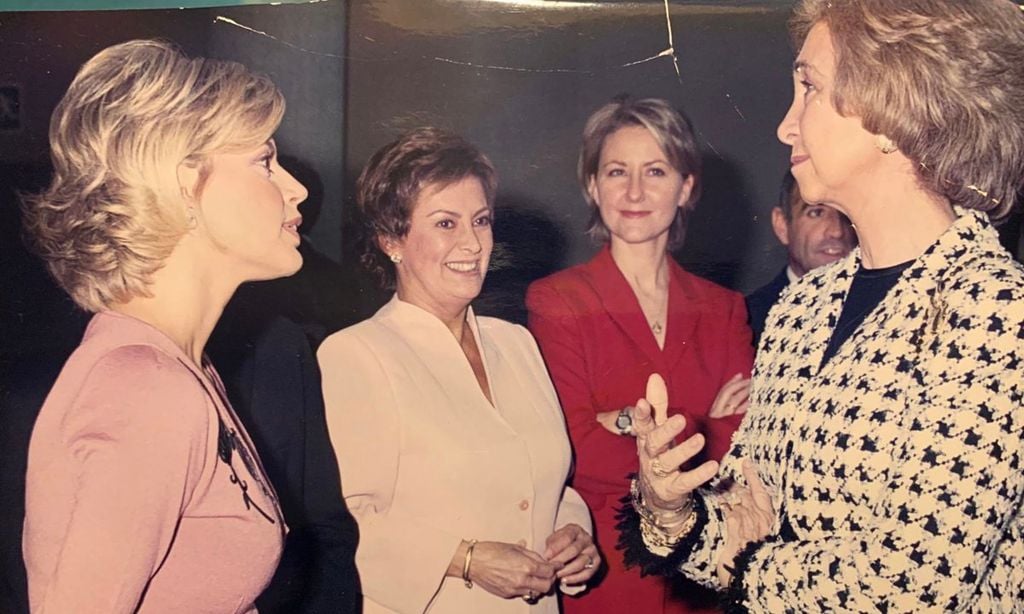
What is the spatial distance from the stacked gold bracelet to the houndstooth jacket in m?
0.10

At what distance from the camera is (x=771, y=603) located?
142 centimetres

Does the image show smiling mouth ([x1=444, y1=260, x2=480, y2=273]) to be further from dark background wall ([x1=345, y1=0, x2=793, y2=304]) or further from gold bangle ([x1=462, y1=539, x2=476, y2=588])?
gold bangle ([x1=462, y1=539, x2=476, y2=588])

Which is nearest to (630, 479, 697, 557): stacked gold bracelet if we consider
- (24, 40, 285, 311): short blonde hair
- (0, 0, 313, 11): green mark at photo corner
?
(24, 40, 285, 311): short blonde hair

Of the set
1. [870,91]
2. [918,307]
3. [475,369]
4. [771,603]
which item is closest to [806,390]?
[918,307]

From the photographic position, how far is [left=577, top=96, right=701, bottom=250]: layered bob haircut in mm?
1739

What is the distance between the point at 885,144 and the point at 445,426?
0.78 metres

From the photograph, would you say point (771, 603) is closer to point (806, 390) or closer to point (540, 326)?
point (806, 390)

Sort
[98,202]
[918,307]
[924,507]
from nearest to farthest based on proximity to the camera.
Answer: [924,507] < [918,307] < [98,202]

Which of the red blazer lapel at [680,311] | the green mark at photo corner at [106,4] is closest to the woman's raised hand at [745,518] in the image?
the red blazer lapel at [680,311]

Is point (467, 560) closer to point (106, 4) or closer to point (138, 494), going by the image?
point (138, 494)

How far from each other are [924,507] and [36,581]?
117 centimetres

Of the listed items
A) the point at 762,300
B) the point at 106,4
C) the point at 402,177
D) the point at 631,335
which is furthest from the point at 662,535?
the point at 106,4

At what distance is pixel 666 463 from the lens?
149 cm

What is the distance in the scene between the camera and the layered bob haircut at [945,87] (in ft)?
4.55
